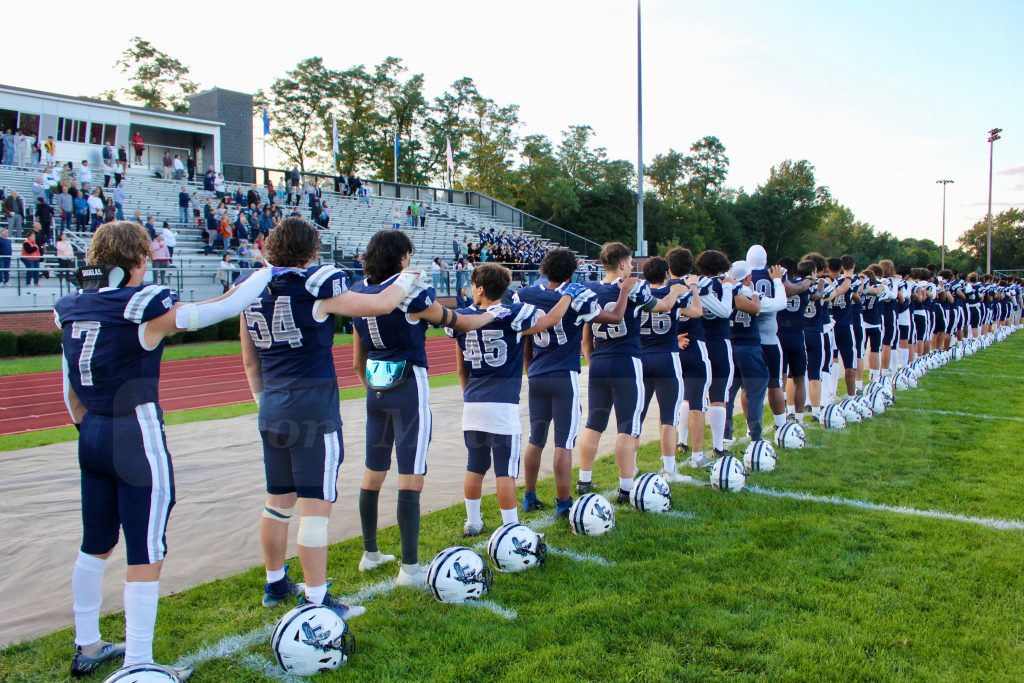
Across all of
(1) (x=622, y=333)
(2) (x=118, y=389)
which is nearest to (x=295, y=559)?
(2) (x=118, y=389)

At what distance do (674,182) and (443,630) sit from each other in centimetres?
7959

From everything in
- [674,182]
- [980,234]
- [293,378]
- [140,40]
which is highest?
[140,40]

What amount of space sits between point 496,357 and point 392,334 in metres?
0.81

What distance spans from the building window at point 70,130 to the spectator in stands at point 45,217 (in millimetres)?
12325

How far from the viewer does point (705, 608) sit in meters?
3.95

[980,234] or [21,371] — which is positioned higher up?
[980,234]

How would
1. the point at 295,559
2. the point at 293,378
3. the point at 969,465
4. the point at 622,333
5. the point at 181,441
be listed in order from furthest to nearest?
the point at 181,441, the point at 969,465, the point at 622,333, the point at 295,559, the point at 293,378

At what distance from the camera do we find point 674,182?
259ft

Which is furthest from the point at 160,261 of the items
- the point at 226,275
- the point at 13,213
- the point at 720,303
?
the point at 720,303

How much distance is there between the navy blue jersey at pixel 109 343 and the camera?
3127 millimetres

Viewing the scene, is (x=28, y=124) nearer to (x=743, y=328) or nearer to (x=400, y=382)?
(x=743, y=328)

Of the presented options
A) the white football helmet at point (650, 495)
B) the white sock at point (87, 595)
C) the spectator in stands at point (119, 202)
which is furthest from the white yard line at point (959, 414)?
the spectator in stands at point (119, 202)

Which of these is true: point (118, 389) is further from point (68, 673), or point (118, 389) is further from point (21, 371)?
point (21, 371)

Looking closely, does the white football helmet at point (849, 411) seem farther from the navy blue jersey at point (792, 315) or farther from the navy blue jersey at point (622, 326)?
the navy blue jersey at point (622, 326)
